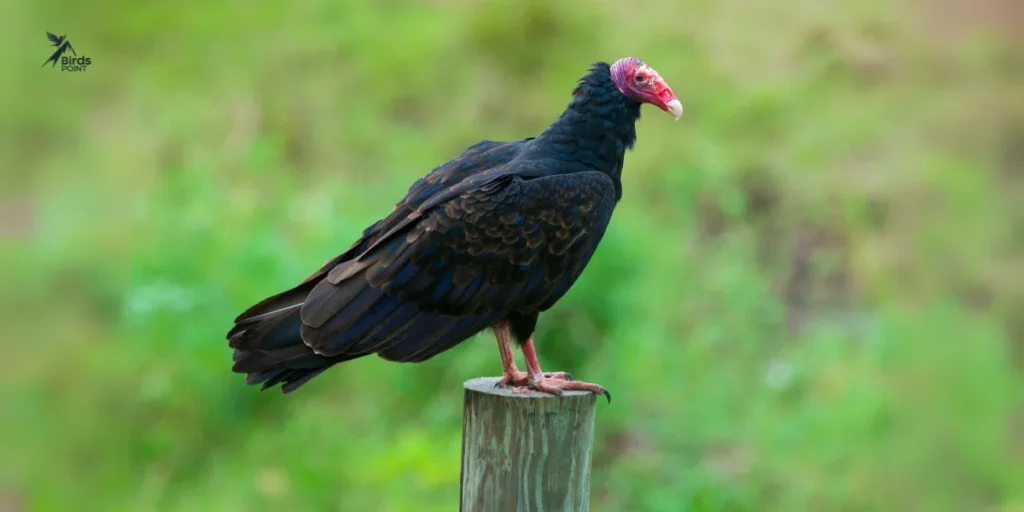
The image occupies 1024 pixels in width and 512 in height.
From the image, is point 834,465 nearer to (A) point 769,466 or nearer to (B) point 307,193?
(A) point 769,466

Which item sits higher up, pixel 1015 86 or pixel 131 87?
pixel 131 87

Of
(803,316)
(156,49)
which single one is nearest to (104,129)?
(156,49)

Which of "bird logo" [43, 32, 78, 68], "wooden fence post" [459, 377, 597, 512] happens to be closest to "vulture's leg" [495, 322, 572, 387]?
"wooden fence post" [459, 377, 597, 512]

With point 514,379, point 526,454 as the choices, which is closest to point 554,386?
point 514,379

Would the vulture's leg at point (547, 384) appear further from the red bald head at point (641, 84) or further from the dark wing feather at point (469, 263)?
the red bald head at point (641, 84)

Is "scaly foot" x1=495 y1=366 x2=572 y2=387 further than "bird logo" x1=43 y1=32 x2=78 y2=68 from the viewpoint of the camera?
No

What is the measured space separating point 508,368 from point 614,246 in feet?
7.64

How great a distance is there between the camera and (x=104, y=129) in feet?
25.4

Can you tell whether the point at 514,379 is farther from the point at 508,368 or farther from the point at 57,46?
the point at 57,46

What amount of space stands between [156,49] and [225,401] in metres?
4.46

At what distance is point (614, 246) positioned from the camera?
535cm

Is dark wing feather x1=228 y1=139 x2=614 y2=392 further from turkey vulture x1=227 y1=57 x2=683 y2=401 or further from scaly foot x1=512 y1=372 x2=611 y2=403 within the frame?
scaly foot x1=512 y1=372 x2=611 y2=403

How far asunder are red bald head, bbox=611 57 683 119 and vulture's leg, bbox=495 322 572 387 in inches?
34.3

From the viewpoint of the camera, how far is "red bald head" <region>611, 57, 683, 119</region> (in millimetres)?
3439
